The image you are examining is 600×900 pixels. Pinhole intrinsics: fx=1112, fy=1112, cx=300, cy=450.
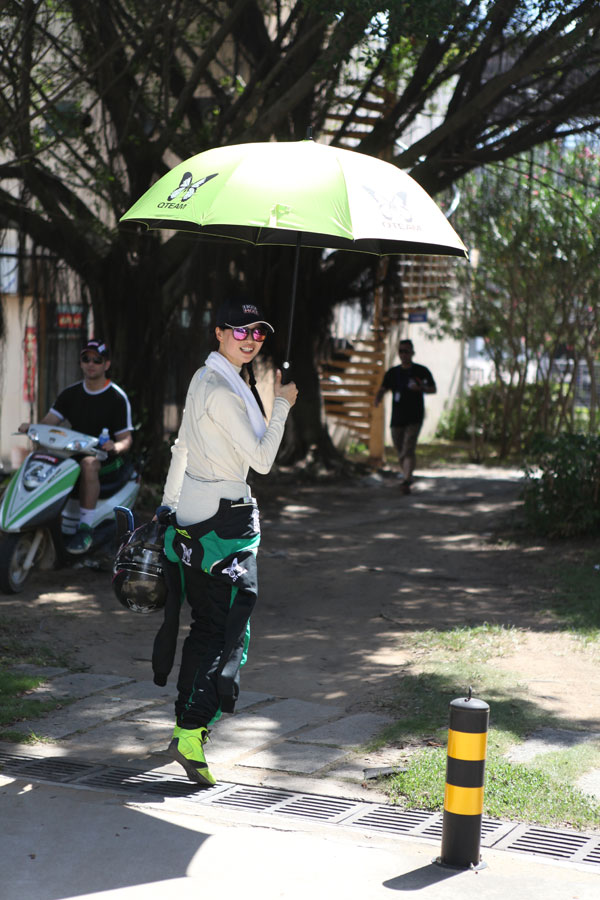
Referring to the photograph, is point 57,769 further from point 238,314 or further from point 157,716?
point 238,314

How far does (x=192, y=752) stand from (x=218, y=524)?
0.98 meters

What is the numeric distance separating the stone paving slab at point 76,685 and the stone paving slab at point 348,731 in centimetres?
131

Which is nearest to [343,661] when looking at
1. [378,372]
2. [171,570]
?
[171,570]

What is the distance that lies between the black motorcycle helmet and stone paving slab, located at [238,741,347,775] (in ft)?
2.81

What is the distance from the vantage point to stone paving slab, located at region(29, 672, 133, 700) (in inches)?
239

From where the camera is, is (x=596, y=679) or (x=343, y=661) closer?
(x=596, y=679)

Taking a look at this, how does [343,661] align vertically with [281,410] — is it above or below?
below

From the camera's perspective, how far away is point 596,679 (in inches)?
260

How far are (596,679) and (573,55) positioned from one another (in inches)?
301

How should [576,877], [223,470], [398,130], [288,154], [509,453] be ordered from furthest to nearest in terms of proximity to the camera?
[509,453] < [398,130] < [288,154] < [223,470] < [576,877]

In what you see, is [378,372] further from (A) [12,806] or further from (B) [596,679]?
(A) [12,806]

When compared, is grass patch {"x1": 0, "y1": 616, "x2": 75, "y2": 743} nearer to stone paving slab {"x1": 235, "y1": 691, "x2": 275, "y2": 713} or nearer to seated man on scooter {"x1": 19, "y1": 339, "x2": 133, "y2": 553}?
stone paving slab {"x1": 235, "y1": 691, "x2": 275, "y2": 713}

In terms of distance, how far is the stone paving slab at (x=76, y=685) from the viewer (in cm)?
607

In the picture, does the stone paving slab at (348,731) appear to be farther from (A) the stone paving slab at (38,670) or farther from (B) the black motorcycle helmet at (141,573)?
(A) the stone paving slab at (38,670)
